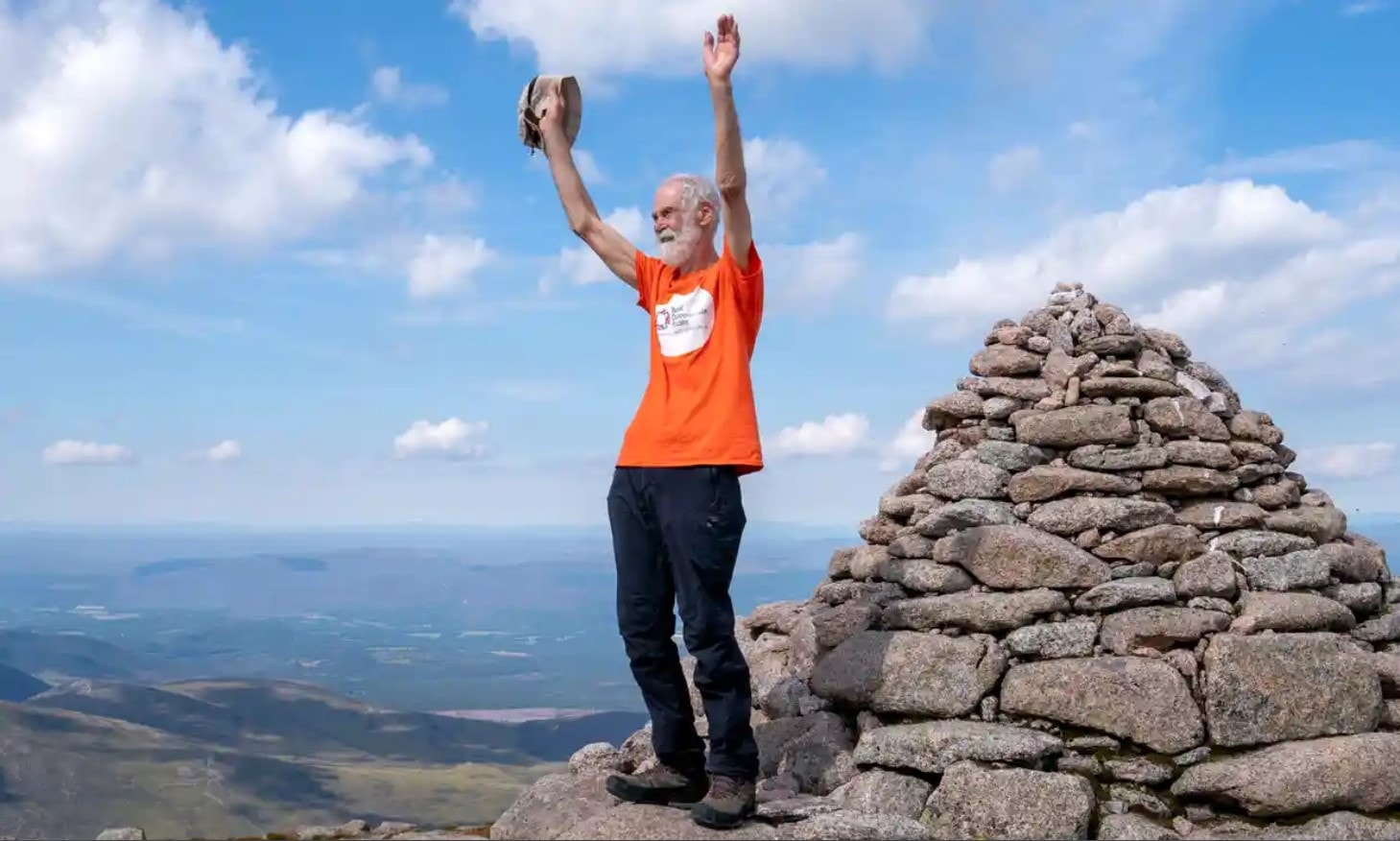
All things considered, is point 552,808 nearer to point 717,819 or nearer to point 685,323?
point 717,819

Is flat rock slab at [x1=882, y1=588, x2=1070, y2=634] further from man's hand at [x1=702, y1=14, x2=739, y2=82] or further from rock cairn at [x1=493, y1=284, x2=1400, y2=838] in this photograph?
man's hand at [x1=702, y1=14, x2=739, y2=82]

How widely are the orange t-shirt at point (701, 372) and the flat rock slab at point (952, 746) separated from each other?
303 centimetres

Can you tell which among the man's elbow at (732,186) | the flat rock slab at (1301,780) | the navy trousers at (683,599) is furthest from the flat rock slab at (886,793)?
the man's elbow at (732,186)

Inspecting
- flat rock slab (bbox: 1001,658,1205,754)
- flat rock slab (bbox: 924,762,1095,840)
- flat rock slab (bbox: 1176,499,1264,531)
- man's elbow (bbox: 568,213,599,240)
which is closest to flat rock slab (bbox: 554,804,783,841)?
flat rock slab (bbox: 924,762,1095,840)

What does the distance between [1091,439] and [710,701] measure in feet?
16.8

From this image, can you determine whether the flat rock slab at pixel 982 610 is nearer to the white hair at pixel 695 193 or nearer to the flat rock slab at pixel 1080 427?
the flat rock slab at pixel 1080 427

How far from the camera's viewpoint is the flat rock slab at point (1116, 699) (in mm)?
9172

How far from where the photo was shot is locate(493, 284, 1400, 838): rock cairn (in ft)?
28.9

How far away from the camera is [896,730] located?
9.44m

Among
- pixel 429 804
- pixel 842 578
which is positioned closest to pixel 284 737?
pixel 429 804

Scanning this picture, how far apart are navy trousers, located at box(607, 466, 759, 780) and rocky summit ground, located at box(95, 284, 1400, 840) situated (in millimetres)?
540

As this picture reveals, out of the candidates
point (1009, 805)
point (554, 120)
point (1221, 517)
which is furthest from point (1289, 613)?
point (554, 120)

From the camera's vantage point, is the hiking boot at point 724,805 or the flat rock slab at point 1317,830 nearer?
the hiking boot at point 724,805

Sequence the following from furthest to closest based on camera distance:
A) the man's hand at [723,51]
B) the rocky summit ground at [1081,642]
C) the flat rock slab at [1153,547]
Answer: the flat rock slab at [1153,547]
the rocky summit ground at [1081,642]
the man's hand at [723,51]
